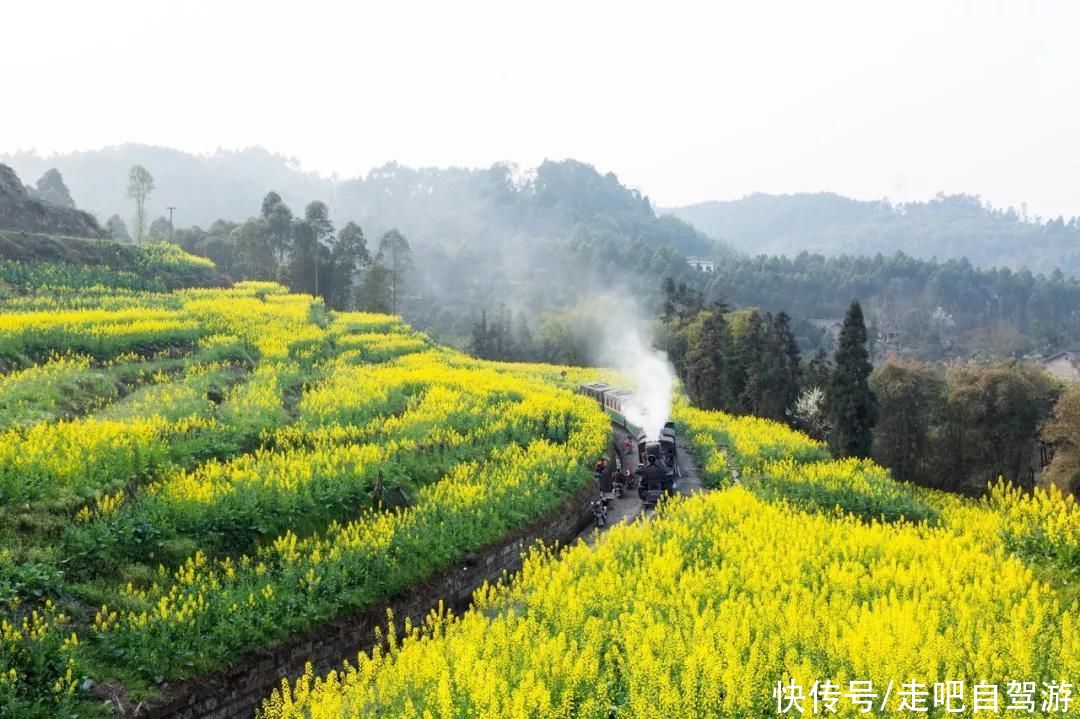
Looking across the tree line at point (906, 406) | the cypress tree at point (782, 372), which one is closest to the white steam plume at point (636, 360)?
the tree line at point (906, 406)

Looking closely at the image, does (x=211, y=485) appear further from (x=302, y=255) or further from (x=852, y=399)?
(x=302, y=255)

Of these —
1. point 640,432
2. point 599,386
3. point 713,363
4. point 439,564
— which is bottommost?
point 640,432

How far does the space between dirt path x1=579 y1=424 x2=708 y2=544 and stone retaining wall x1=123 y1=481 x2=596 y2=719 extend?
9.96 ft

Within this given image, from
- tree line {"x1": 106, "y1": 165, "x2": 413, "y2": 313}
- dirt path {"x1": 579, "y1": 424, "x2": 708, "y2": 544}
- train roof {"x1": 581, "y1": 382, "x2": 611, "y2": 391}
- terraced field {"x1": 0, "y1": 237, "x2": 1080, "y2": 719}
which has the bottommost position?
dirt path {"x1": 579, "y1": 424, "x2": 708, "y2": 544}

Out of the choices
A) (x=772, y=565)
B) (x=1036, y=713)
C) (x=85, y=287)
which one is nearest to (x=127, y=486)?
(x=772, y=565)

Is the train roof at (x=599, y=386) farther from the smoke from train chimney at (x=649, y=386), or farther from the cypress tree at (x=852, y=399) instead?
the cypress tree at (x=852, y=399)

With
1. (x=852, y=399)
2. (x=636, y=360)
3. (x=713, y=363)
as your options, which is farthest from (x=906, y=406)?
(x=636, y=360)

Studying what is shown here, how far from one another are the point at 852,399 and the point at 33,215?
50.0 meters

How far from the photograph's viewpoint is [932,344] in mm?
103062

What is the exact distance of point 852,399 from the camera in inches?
1312

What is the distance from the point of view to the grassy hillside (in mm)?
12055

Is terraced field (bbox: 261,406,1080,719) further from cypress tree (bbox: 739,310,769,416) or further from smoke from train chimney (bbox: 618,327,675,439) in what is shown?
cypress tree (bbox: 739,310,769,416)

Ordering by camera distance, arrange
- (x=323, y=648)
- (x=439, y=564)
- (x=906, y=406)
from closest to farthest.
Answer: (x=323, y=648) → (x=439, y=564) → (x=906, y=406)

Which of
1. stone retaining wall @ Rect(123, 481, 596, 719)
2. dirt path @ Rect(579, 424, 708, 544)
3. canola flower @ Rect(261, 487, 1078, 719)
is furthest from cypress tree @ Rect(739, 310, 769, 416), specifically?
canola flower @ Rect(261, 487, 1078, 719)
